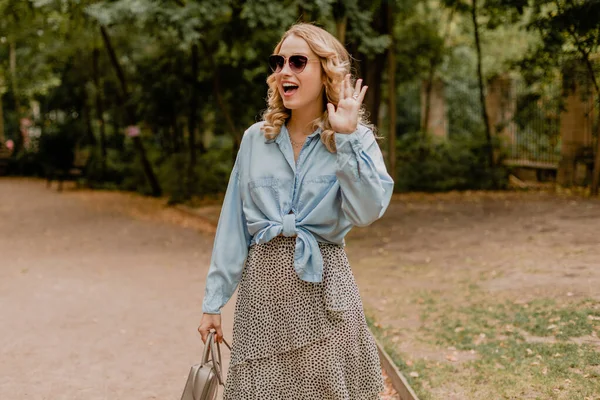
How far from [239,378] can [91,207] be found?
16446mm

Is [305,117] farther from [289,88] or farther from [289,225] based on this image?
[289,225]

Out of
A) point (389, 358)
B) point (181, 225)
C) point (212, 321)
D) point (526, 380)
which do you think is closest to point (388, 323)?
point (389, 358)

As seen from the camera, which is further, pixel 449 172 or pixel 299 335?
pixel 449 172

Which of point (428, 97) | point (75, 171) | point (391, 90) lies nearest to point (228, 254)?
point (391, 90)

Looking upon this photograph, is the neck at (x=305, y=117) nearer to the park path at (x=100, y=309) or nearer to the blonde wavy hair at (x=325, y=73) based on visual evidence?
the blonde wavy hair at (x=325, y=73)

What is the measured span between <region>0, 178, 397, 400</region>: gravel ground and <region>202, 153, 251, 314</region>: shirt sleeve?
2541 mm

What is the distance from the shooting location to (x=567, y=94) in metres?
17.9

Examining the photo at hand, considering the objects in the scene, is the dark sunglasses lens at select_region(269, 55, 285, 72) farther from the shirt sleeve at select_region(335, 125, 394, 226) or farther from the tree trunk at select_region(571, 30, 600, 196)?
the tree trunk at select_region(571, 30, 600, 196)

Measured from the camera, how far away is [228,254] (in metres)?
3.04

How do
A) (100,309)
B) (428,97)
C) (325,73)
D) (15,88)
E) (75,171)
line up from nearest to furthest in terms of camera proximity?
1. (325,73)
2. (100,309)
3. (428,97)
4. (75,171)
5. (15,88)

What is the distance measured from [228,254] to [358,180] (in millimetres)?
637

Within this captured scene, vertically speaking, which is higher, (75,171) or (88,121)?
(88,121)

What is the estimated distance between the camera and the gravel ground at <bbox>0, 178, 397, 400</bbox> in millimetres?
5734

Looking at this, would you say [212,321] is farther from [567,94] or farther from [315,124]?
[567,94]
